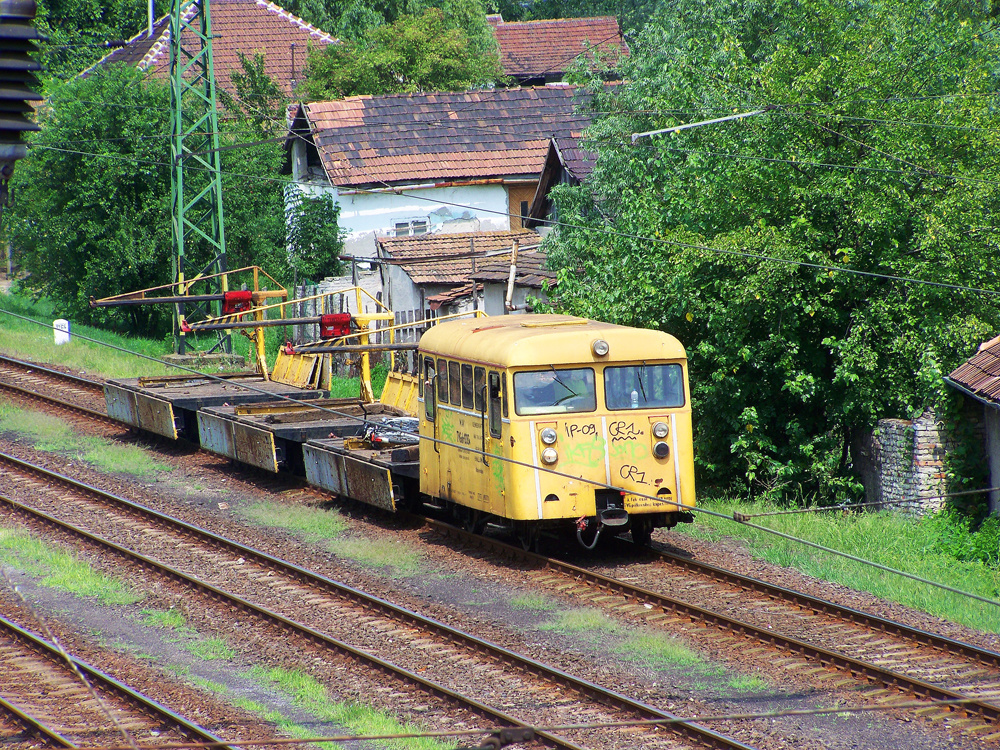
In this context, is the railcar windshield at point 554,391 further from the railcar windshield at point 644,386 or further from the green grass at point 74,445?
the green grass at point 74,445

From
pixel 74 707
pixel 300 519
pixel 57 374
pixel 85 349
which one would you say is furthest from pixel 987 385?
pixel 85 349

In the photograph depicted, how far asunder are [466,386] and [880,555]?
5.23m

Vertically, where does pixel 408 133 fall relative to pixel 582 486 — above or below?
above

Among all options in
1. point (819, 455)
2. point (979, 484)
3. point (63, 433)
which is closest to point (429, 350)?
point (819, 455)

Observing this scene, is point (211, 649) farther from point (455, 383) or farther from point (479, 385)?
point (455, 383)

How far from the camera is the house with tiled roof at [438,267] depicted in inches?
1014

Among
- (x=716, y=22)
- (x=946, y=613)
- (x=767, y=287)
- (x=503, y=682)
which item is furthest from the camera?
(x=716, y=22)

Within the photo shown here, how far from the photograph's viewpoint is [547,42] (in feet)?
191

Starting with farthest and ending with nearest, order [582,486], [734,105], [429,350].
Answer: [734,105]
[429,350]
[582,486]

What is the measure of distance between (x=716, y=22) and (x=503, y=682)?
17174 millimetres

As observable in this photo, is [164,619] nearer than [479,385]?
Yes

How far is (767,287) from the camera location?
15883mm

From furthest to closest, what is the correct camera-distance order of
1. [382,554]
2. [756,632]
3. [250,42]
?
[250,42] → [382,554] → [756,632]

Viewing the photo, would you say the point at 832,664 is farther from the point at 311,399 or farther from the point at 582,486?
the point at 311,399
